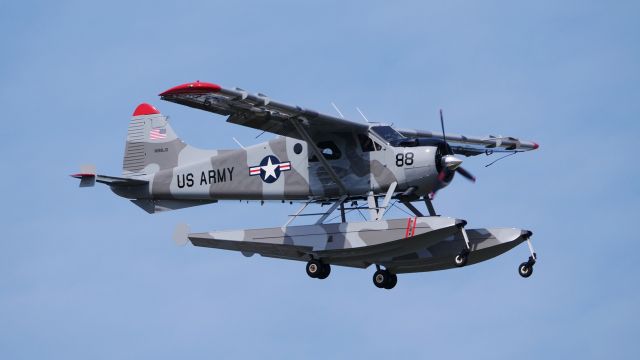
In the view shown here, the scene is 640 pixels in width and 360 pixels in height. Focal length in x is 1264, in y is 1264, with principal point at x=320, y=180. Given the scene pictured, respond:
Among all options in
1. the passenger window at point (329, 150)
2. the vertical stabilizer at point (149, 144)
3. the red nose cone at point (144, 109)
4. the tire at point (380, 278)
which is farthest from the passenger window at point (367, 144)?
the red nose cone at point (144, 109)

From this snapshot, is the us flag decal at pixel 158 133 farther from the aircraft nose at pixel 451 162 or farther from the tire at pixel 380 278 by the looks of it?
the aircraft nose at pixel 451 162

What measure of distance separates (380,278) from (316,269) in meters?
1.86

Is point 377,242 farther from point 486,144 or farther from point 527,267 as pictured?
point 486,144

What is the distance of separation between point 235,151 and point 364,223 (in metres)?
4.31

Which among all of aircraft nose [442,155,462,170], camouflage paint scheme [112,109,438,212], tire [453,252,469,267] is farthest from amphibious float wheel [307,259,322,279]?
aircraft nose [442,155,462,170]

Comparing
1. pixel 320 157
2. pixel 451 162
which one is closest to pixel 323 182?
pixel 320 157

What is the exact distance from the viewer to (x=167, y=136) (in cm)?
3244

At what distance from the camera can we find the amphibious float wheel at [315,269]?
28484 mm

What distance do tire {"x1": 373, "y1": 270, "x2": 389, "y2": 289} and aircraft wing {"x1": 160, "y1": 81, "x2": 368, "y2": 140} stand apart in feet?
11.3

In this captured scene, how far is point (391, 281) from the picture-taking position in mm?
29578

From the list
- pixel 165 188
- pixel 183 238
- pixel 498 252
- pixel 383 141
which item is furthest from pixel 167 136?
pixel 498 252

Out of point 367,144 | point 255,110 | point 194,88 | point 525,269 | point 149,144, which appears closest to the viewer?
point 194,88

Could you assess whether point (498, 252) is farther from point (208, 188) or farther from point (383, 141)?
point (208, 188)

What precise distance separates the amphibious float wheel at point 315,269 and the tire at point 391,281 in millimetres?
1889
